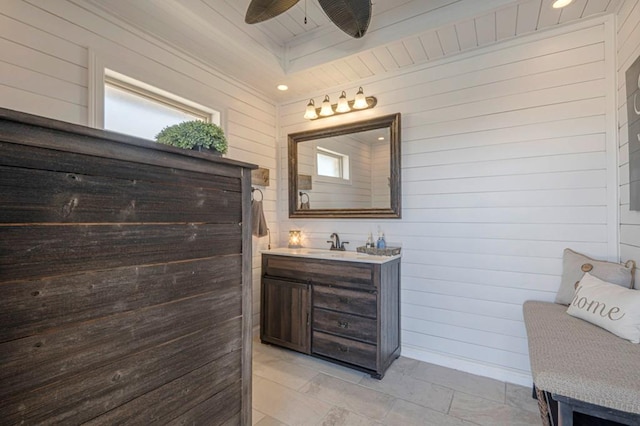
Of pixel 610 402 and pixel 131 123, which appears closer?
pixel 610 402

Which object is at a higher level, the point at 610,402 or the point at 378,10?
the point at 378,10

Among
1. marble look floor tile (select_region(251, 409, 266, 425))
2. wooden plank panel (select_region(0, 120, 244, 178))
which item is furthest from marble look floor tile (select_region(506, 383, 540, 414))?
wooden plank panel (select_region(0, 120, 244, 178))

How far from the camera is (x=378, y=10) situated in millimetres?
2369

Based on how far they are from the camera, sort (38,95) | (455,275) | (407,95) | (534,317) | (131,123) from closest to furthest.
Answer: (38,95) → (534,317) → (131,123) → (455,275) → (407,95)

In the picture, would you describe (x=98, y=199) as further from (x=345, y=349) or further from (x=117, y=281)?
(x=345, y=349)

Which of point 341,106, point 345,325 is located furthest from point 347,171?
point 345,325

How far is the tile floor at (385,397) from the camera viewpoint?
1868 mm

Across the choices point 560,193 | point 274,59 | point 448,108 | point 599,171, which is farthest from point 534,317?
point 274,59

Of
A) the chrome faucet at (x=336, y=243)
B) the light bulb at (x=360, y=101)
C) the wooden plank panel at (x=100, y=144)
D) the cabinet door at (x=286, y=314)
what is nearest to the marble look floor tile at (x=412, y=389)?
the cabinet door at (x=286, y=314)

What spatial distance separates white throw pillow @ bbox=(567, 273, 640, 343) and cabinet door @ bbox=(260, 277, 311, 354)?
6.21 ft

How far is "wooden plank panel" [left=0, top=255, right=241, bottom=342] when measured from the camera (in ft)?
2.54

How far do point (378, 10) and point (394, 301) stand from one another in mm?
2423

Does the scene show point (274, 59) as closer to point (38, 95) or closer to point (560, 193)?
point (38, 95)

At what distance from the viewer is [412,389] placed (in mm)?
2195
